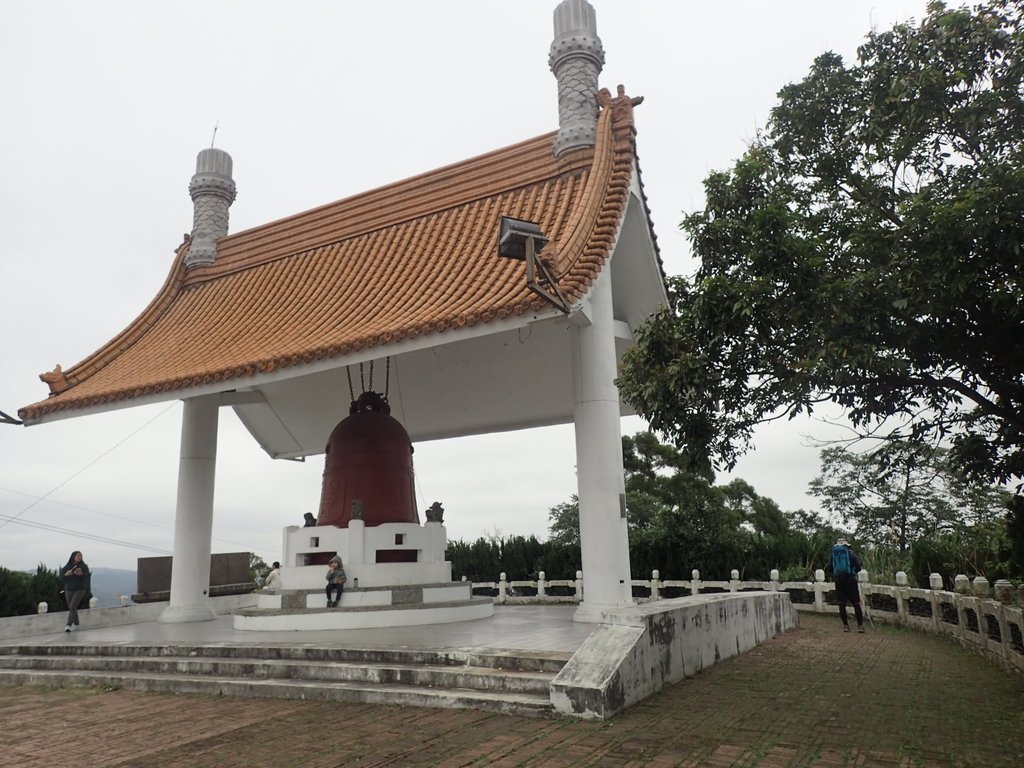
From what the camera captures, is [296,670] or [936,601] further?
[936,601]

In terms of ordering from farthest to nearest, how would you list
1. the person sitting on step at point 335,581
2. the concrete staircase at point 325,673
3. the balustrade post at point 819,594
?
the balustrade post at point 819,594
the person sitting on step at point 335,581
the concrete staircase at point 325,673

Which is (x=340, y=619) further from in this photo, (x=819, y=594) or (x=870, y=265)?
(x=819, y=594)

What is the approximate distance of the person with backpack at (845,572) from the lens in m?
11.8

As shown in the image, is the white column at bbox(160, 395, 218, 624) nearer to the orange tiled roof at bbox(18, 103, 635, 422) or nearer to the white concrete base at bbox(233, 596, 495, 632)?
the orange tiled roof at bbox(18, 103, 635, 422)

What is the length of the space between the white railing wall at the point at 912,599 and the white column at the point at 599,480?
4.07 m

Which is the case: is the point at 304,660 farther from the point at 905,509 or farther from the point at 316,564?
the point at 905,509

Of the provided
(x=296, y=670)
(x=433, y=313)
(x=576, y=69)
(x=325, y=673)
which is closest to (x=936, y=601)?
(x=433, y=313)

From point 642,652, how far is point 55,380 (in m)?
11.4

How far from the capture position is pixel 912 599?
1331 centimetres

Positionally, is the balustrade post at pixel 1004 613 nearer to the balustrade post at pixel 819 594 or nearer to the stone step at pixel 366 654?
the stone step at pixel 366 654

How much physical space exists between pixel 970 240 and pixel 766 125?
Result: 8.94 ft

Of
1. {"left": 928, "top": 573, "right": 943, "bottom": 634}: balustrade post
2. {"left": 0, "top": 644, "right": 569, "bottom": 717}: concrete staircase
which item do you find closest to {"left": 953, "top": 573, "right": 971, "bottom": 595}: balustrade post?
{"left": 928, "top": 573, "right": 943, "bottom": 634}: balustrade post

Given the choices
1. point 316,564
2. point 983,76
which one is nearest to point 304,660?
point 316,564

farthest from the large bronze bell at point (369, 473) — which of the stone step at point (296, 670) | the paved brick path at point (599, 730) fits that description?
the paved brick path at point (599, 730)
